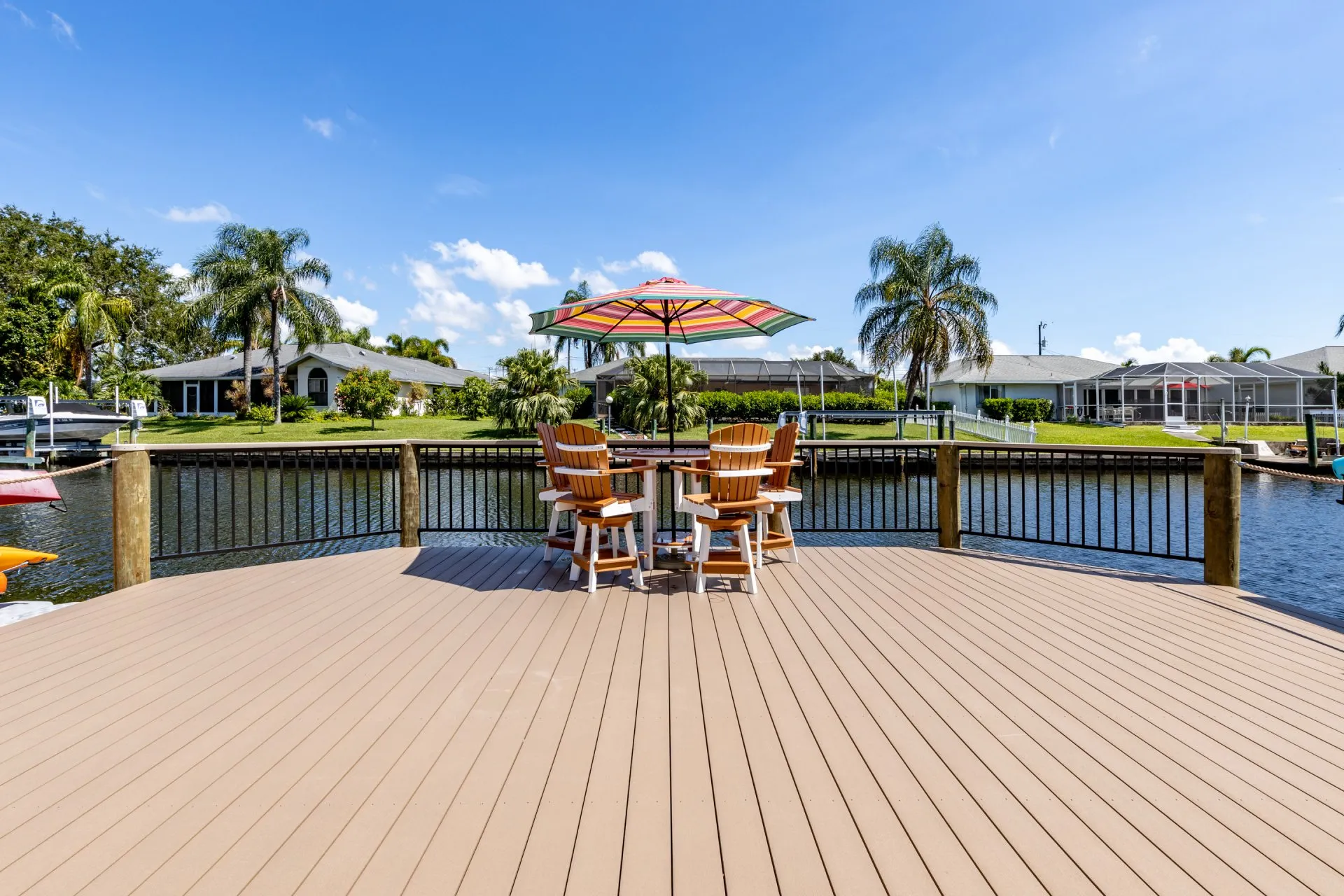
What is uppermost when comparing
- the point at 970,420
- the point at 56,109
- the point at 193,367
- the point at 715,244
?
the point at 56,109

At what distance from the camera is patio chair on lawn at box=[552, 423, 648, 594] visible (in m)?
3.86

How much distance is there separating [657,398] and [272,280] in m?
17.9

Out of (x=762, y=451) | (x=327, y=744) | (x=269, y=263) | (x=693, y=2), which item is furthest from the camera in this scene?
(x=269, y=263)

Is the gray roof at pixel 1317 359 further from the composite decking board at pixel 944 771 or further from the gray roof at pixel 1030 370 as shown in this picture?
the composite decking board at pixel 944 771

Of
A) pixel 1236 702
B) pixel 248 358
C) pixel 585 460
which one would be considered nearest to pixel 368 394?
pixel 248 358

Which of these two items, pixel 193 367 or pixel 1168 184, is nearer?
pixel 1168 184

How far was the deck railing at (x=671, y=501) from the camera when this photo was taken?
4031 mm

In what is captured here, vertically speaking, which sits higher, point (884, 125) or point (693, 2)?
point (693, 2)

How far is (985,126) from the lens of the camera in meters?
11.5

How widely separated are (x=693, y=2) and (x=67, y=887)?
12.5m

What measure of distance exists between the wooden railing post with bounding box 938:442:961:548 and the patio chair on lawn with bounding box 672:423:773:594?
1.88m

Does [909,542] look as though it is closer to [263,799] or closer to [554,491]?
[554,491]

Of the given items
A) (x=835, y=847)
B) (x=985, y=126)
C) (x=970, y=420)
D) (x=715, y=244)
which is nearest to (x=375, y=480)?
(x=715, y=244)

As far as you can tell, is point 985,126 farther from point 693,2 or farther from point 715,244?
point 715,244
